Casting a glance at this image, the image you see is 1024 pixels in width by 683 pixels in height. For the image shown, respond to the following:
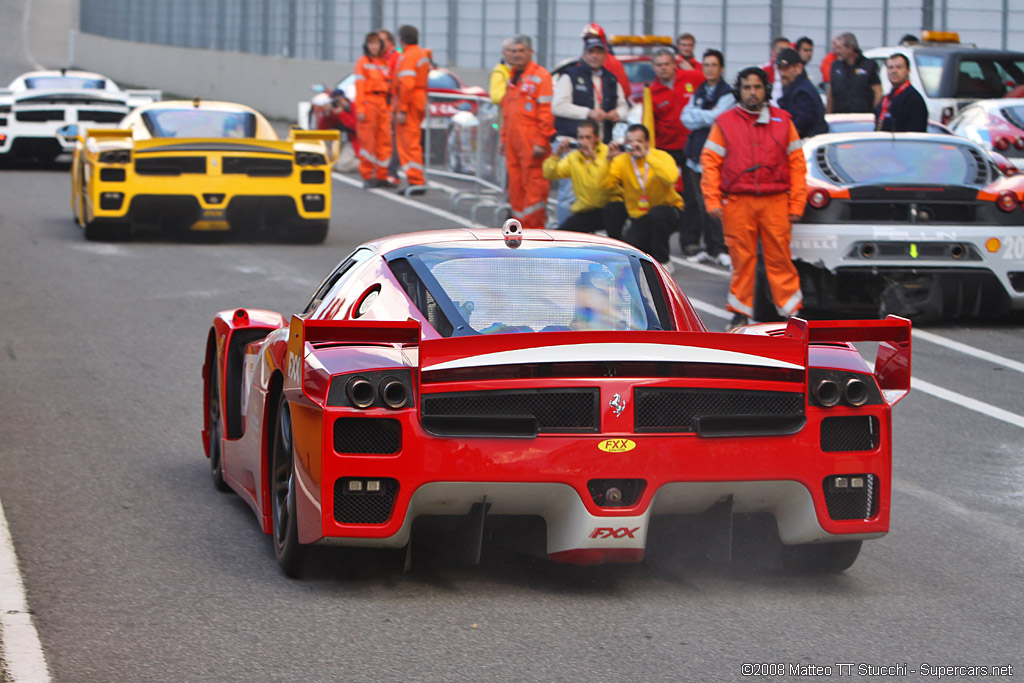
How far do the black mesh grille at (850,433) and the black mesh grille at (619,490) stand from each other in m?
0.60

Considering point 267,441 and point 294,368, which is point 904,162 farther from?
point 294,368

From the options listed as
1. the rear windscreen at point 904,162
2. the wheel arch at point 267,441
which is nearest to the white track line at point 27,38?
the rear windscreen at point 904,162

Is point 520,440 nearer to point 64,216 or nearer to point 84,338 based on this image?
point 84,338

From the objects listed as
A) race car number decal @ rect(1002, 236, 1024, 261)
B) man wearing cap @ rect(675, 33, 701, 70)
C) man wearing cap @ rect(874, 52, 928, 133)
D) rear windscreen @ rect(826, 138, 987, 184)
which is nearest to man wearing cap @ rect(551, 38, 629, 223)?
man wearing cap @ rect(675, 33, 701, 70)

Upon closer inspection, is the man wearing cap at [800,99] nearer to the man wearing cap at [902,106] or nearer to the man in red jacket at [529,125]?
the man wearing cap at [902,106]

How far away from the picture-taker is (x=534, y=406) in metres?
5.05

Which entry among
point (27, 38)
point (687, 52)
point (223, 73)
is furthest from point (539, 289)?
point (27, 38)

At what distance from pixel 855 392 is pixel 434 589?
57.0 inches

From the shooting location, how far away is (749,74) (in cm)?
1109

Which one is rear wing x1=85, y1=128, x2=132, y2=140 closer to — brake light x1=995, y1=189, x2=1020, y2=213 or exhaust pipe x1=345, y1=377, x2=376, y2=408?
brake light x1=995, y1=189, x2=1020, y2=213

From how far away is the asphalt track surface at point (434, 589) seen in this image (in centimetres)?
466

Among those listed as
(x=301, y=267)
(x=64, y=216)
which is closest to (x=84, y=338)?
(x=301, y=267)

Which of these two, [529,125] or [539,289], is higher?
[529,125]

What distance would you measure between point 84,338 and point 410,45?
10341 millimetres
